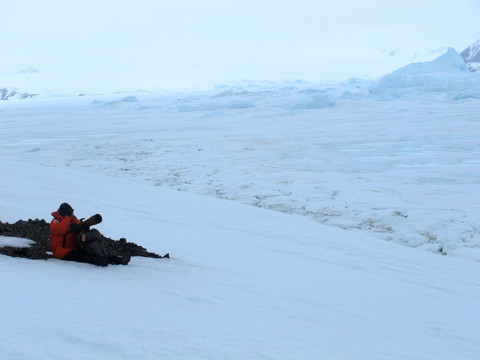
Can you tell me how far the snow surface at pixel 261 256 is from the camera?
9.17 feet

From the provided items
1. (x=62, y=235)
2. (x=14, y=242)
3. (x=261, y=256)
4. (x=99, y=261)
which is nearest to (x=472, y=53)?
(x=261, y=256)

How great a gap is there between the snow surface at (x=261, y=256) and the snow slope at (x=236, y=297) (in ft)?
0.05

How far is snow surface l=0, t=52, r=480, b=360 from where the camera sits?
110 inches

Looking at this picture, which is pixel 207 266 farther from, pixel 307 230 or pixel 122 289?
pixel 307 230

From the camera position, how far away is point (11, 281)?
3164 mm

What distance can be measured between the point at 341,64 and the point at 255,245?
12582cm

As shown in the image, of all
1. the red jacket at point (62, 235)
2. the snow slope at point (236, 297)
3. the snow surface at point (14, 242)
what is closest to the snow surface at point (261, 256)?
the snow slope at point (236, 297)

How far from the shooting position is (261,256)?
5.57 m

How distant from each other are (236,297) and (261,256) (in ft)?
5.81

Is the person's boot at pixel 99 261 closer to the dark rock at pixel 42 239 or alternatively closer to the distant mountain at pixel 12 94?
the dark rock at pixel 42 239

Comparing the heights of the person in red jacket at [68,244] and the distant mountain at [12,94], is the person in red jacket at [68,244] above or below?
below

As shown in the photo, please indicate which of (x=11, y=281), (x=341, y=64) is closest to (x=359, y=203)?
(x=11, y=281)

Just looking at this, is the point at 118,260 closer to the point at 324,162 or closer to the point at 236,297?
the point at 236,297

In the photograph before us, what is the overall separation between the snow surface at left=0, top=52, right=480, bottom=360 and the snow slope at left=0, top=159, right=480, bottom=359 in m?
0.02
